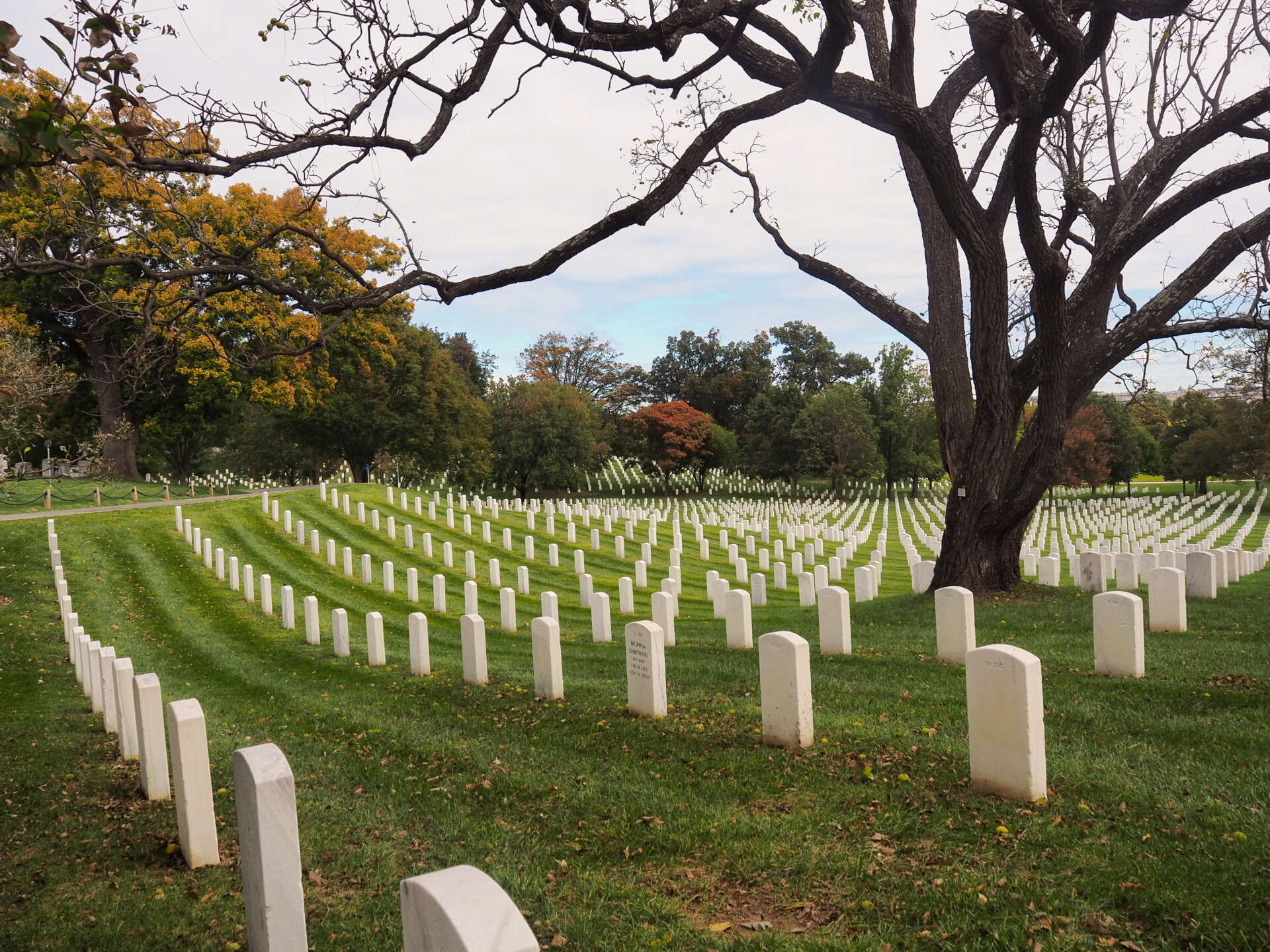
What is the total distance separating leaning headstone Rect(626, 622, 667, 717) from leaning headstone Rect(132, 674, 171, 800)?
3.63m

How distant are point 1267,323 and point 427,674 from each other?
481 inches

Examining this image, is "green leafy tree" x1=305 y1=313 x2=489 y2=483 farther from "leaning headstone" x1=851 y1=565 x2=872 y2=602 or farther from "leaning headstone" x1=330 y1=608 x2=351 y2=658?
"leaning headstone" x1=851 y1=565 x2=872 y2=602

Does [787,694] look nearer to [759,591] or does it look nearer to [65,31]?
[65,31]

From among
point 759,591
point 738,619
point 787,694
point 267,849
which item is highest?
point 267,849

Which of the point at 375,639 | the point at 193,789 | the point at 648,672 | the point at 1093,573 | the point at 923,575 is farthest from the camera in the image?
the point at 923,575

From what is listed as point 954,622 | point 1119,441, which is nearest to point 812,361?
point 1119,441

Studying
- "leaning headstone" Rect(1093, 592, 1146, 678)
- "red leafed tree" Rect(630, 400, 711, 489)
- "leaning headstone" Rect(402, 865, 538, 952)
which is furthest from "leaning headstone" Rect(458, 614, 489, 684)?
"red leafed tree" Rect(630, 400, 711, 489)

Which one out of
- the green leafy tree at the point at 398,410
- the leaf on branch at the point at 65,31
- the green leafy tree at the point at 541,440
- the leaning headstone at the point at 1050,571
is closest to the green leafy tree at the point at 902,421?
the green leafy tree at the point at 541,440

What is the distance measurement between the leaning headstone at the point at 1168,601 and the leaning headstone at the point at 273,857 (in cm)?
1008

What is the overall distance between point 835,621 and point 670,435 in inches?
2202

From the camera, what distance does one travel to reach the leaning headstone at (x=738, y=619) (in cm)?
1116

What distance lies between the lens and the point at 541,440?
178ft

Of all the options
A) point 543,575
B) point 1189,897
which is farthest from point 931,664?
point 543,575

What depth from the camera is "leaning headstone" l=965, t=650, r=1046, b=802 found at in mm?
4805
